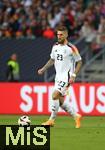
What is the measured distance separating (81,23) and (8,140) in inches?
722

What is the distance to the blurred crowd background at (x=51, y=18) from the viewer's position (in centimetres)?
2984

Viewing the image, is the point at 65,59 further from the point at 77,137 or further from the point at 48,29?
the point at 48,29

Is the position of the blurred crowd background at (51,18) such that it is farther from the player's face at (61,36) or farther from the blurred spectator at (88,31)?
the player's face at (61,36)

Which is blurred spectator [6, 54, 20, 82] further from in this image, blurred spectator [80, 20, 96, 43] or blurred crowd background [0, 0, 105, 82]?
blurred spectator [80, 20, 96, 43]

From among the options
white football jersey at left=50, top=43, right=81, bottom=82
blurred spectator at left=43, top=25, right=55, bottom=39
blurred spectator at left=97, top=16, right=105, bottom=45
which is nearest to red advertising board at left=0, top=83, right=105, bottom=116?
blurred spectator at left=97, top=16, right=105, bottom=45

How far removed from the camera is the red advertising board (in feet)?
80.3

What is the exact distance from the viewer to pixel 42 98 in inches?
979

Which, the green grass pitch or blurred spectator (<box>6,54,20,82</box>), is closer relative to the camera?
the green grass pitch

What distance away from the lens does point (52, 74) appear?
3081 centimetres

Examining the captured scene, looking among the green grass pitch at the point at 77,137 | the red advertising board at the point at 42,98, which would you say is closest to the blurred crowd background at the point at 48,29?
the red advertising board at the point at 42,98

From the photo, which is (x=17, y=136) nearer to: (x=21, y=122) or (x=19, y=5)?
(x=21, y=122)

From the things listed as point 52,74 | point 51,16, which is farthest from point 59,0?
point 52,74

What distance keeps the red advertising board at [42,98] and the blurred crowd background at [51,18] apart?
5.10m

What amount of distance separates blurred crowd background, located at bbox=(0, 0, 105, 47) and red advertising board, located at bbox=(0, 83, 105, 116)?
510cm
